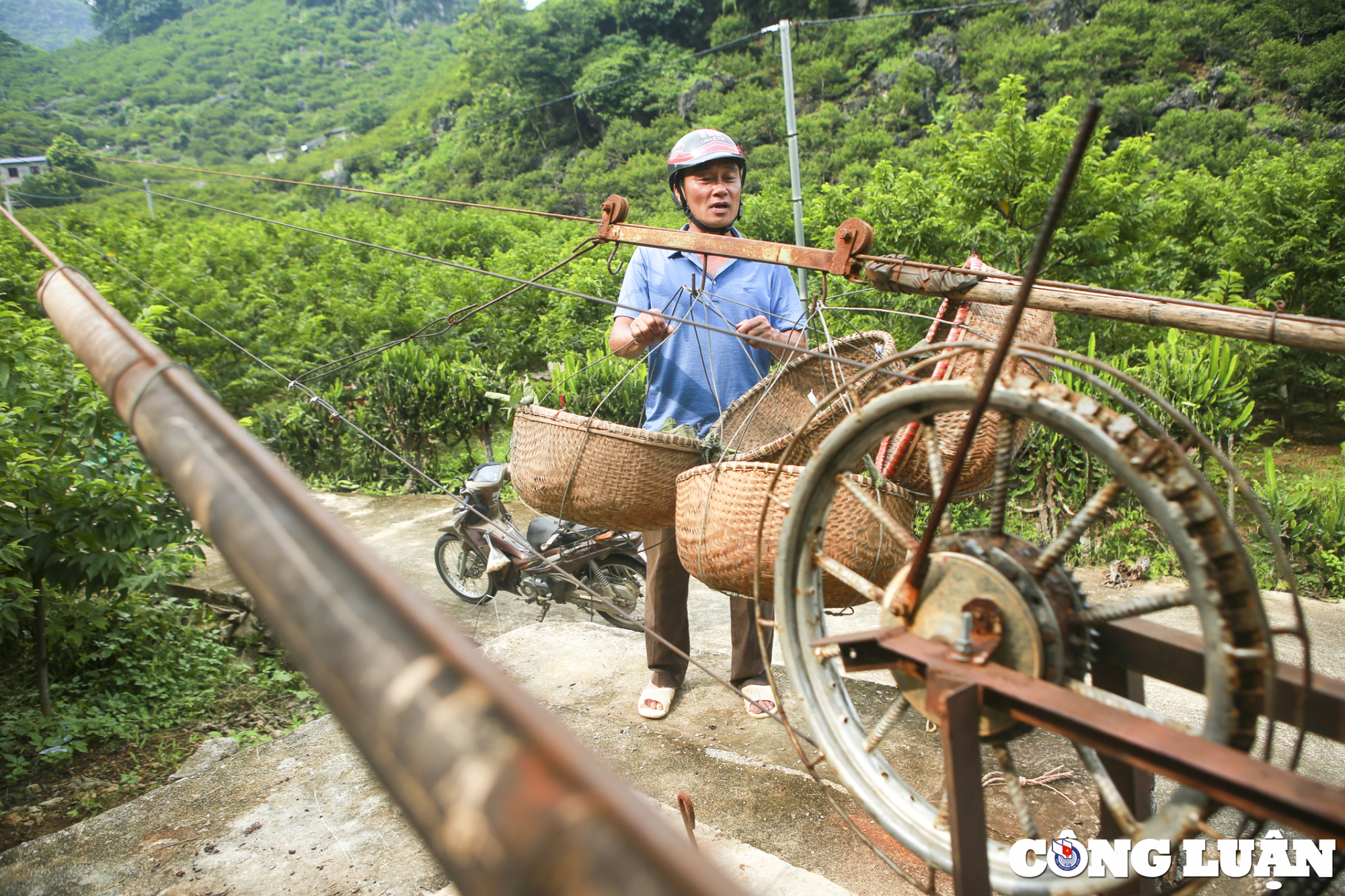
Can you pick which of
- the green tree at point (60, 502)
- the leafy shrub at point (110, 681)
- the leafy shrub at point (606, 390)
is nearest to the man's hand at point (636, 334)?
the green tree at point (60, 502)

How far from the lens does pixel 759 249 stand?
2061 mm

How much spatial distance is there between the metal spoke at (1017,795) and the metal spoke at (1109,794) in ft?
0.36

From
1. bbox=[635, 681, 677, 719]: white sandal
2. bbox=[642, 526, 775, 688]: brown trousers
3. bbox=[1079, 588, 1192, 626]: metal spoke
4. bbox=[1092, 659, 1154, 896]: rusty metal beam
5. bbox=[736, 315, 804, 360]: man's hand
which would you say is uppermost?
bbox=[736, 315, 804, 360]: man's hand

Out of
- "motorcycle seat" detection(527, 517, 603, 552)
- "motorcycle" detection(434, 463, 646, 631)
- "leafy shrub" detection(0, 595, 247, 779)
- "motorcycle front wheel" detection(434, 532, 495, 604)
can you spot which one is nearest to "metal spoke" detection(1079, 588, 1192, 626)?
"motorcycle" detection(434, 463, 646, 631)

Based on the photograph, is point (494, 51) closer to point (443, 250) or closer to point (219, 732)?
point (443, 250)

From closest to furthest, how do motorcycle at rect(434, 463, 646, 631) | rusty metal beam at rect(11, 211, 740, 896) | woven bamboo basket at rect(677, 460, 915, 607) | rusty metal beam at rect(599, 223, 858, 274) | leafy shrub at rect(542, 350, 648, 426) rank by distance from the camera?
1. rusty metal beam at rect(11, 211, 740, 896)
2. woven bamboo basket at rect(677, 460, 915, 607)
3. rusty metal beam at rect(599, 223, 858, 274)
4. motorcycle at rect(434, 463, 646, 631)
5. leafy shrub at rect(542, 350, 648, 426)

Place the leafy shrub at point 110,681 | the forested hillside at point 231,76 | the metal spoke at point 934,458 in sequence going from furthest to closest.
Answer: the forested hillside at point 231,76, the leafy shrub at point 110,681, the metal spoke at point 934,458

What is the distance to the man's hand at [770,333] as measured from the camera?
236 cm

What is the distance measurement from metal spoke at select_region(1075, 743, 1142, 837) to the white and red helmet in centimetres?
216

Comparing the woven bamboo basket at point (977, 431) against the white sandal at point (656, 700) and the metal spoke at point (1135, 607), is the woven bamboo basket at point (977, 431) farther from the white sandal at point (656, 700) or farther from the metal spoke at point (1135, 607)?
the white sandal at point (656, 700)

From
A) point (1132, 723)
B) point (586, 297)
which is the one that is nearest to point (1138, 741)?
point (1132, 723)

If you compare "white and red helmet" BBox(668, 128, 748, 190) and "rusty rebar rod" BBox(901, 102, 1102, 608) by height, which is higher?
"white and red helmet" BBox(668, 128, 748, 190)

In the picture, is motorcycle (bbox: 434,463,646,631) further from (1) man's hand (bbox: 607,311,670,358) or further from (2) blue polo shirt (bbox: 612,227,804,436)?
(1) man's hand (bbox: 607,311,670,358)

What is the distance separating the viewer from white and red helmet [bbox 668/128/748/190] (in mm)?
2730
